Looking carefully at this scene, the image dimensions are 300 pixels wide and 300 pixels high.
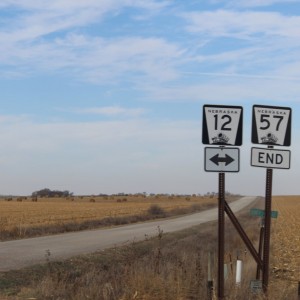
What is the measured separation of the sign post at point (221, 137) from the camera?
875 centimetres

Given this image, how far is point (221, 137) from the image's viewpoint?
8805mm

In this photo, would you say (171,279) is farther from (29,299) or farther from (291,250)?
(291,250)

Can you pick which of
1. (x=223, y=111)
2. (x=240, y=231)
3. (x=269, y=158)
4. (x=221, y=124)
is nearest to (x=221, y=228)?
(x=240, y=231)

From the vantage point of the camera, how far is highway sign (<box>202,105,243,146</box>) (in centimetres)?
877

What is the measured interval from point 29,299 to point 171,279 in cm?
247

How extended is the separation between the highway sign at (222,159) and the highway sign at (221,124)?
0.36 ft

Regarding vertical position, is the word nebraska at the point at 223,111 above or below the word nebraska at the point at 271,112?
below

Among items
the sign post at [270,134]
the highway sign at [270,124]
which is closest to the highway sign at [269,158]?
the sign post at [270,134]

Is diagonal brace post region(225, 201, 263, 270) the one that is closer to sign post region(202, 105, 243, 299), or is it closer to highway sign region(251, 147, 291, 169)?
sign post region(202, 105, 243, 299)

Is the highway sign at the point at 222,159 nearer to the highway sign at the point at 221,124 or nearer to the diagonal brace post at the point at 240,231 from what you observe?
the highway sign at the point at 221,124

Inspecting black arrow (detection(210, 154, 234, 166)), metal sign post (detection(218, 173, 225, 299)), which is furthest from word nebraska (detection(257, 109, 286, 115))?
metal sign post (detection(218, 173, 225, 299))

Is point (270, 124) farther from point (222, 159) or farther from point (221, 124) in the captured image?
point (222, 159)

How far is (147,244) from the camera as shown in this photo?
Answer: 23469mm

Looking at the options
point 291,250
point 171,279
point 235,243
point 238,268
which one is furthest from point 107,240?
point 171,279
